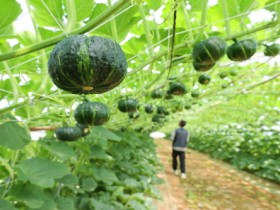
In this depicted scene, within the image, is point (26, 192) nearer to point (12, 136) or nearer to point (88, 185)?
point (12, 136)

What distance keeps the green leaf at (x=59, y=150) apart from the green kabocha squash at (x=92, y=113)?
870mm

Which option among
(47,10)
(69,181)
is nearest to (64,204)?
(69,181)

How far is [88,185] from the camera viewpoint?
4.78 m

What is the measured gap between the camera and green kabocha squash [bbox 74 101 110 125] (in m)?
2.10

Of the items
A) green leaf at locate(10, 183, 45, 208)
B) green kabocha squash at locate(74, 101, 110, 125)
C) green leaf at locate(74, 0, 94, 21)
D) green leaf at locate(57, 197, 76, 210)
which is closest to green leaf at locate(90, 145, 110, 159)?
green leaf at locate(57, 197, 76, 210)

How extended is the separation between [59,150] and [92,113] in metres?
1.09

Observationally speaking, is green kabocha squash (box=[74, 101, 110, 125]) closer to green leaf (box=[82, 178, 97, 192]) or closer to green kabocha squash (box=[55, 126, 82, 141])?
green kabocha squash (box=[55, 126, 82, 141])

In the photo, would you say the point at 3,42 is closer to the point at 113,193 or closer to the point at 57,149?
the point at 57,149

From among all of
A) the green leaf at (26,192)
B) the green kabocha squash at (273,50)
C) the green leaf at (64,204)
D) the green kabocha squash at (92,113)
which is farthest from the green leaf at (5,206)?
the green kabocha squash at (273,50)

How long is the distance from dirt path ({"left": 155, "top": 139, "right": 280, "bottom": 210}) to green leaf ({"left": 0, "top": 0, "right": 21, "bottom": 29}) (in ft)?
16.6

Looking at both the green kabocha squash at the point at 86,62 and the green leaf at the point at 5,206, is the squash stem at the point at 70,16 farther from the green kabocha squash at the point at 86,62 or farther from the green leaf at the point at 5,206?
the green leaf at the point at 5,206

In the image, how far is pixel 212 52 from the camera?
1738 millimetres

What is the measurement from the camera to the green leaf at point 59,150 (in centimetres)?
293

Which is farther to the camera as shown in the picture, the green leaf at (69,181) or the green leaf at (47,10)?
the green leaf at (69,181)
